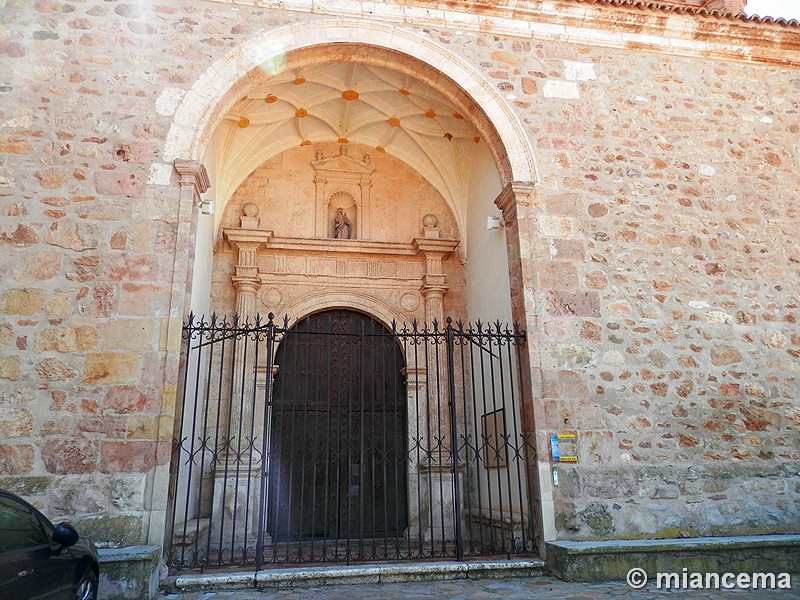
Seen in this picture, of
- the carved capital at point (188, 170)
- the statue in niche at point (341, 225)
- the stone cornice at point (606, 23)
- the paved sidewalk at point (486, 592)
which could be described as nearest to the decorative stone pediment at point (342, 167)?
the statue in niche at point (341, 225)

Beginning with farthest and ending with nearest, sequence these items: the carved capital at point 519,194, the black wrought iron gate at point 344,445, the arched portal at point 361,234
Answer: the black wrought iron gate at point 344,445
the arched portal at point 361,234
the carved capital at point 519,194

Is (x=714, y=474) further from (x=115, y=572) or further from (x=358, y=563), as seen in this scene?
(x=115, y=572)

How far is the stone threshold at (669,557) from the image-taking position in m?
4.62

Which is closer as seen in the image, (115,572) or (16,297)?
(115,572)

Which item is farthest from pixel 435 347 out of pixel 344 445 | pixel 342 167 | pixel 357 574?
pixel 357 574

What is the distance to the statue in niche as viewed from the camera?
8289 mm

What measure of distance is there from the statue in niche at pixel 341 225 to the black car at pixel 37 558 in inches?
213

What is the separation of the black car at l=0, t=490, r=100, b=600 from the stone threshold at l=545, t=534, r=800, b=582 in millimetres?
3319

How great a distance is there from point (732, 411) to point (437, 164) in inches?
190

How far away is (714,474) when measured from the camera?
5344 millimetres

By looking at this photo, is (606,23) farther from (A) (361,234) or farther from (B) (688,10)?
(A) (361,234)

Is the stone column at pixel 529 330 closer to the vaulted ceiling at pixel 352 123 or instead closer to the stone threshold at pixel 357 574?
the stone threshold at pixel 357 574

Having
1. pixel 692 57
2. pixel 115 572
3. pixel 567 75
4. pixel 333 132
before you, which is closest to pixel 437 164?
pixel 333 132

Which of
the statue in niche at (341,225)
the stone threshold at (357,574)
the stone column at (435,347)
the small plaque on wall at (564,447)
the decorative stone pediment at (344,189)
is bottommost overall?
the stone threshold at (357,574)
